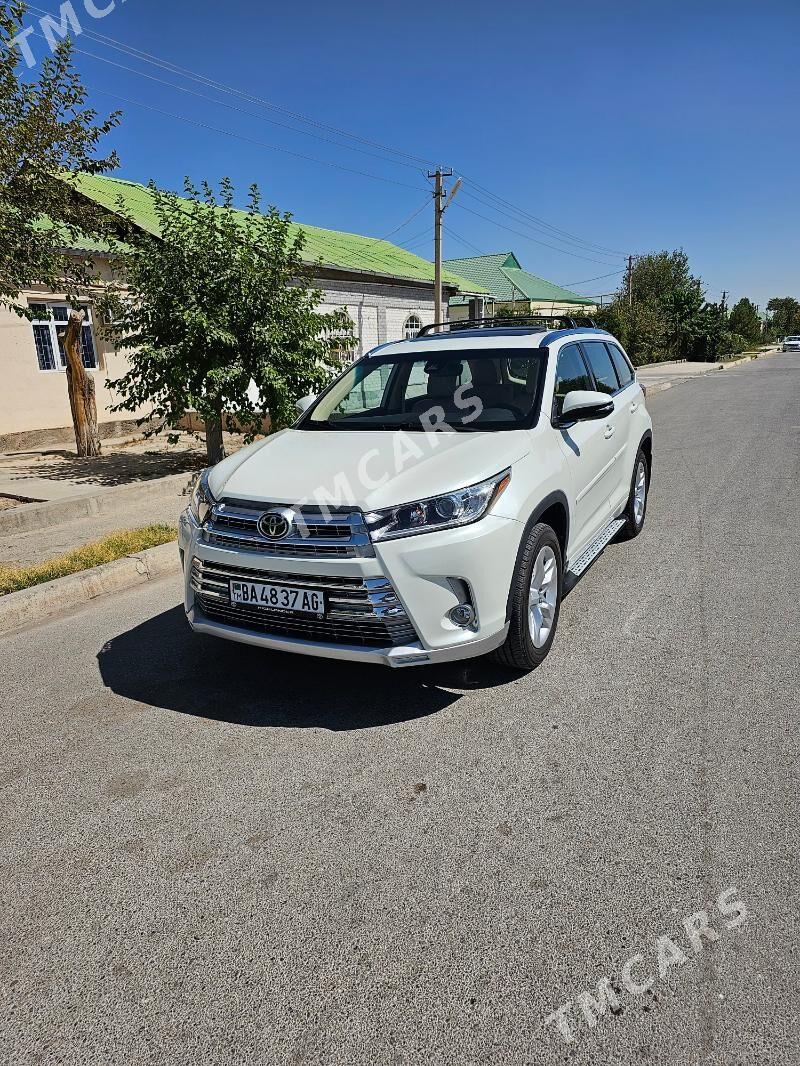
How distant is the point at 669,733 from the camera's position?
3.26 meters

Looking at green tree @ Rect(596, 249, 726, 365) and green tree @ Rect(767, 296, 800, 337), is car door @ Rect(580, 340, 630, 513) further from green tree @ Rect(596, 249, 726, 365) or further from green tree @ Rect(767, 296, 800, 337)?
green tree @ Rect(767, 296, 800, 337)

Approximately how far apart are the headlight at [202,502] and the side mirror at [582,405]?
205 cm

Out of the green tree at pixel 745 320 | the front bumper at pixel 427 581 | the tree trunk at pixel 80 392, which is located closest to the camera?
the front bumper at pixel 427 581

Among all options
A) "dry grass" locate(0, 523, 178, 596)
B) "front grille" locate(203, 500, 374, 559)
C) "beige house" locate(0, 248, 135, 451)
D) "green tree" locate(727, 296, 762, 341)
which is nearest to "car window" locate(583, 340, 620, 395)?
"front grille" locate(203, 500, 374, 559)

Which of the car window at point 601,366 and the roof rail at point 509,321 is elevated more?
the roof rail at point 509,321

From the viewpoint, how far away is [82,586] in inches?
211

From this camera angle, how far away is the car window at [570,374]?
14.8ft

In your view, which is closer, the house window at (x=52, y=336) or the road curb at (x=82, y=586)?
the road curb at (x=82, y=586)

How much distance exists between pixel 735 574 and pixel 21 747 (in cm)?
471

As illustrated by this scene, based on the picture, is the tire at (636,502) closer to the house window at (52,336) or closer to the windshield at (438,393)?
the windshield at (438,393)

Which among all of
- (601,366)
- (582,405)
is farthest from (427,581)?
(601,366)

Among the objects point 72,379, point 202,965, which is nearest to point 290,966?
point 202,965

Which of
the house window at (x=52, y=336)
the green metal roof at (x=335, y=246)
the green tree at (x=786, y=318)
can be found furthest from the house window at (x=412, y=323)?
the green tree at (x=786, y=318)

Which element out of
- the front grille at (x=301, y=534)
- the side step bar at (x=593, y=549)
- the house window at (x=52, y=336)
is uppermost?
the house window at (x=52, y=336)
